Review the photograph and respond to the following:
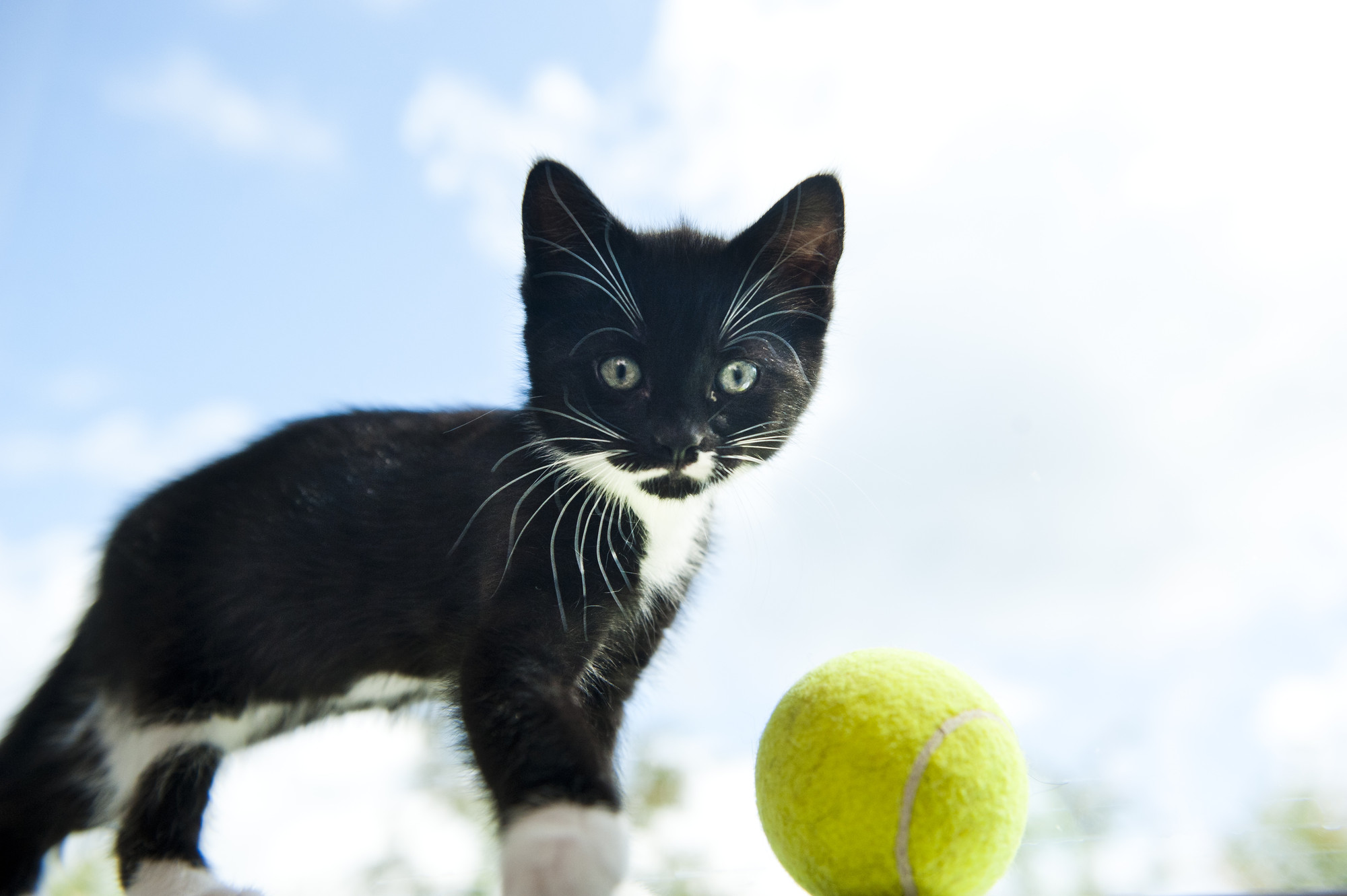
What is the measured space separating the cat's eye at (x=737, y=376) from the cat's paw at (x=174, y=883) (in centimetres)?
85

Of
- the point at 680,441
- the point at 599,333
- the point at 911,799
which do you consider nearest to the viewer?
the point at 911,799

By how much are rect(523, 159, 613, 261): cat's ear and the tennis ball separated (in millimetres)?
618

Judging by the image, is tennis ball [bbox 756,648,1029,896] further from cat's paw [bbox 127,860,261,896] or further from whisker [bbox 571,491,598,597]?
cat's paw [bbox 127,860,261,896]

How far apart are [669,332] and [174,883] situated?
35.4 inches

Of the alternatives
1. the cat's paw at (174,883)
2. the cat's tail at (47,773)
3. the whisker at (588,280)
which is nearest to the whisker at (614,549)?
the whisker at (588,280)

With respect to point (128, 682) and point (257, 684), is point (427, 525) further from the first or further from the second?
point (128, 682)

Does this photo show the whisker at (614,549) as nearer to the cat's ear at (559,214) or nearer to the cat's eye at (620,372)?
the cat's eye at (620,372)

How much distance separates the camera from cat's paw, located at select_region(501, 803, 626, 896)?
802 mm

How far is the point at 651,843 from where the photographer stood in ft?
4.41

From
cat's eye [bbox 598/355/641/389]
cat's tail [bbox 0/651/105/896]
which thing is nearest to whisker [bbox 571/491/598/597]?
cat's eye [bbox 598/355/641/389]

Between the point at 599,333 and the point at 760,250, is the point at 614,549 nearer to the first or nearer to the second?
the point at 599,333

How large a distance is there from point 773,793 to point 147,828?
32.0 inches

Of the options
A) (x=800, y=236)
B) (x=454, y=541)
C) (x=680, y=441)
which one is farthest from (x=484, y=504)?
(x=800, y=236)

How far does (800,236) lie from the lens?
1.20 metres
